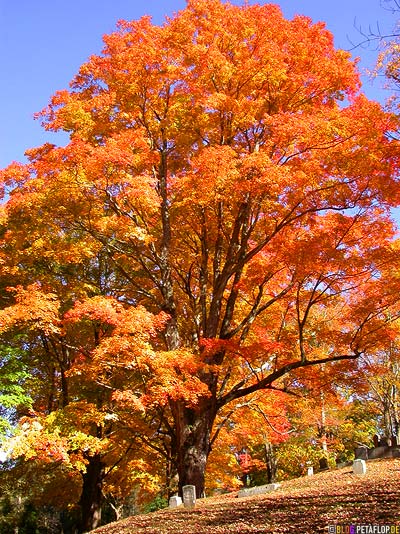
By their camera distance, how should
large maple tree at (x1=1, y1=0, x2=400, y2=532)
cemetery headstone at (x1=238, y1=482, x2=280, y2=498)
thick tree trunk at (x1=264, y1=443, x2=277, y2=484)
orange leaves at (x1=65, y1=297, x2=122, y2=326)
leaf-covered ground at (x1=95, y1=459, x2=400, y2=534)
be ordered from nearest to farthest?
leaf-covered ground at (x1=95, y1=459, x2=400, y2=534)
orange leaves at (x1=65, y1=297, x2=122, y2=326)
large maple tree at (x1=1, y1=0, x2=400, y2=532)
cemetery headstone at (x1=238, y1=482, x2=280, y2=498)
thick tree trunk at (x1=264, y1=443, x2=277, y2=484)

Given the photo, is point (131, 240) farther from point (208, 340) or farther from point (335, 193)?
point (335, 193)

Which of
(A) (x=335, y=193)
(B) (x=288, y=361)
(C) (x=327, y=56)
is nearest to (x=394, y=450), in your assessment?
(B) (x=288, y=361)

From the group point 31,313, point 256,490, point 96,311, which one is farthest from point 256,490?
point 31,313

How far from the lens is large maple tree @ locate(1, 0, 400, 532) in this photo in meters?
11.0

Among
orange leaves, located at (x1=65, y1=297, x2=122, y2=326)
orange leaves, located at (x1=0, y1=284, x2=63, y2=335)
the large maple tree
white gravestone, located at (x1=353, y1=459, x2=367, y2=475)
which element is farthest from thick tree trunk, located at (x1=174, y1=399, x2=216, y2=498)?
orange leaves, located at (x1=0, y1=284, x2=63, y2=335)

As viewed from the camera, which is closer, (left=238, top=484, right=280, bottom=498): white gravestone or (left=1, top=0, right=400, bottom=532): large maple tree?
(left=1, top=0, right=400, bottom=532): large maple tree

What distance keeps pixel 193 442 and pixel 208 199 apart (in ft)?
19.2

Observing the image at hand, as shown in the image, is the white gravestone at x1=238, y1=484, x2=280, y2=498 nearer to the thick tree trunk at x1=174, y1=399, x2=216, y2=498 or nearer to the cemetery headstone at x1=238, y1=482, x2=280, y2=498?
the cemetery headstone at x1=238, y1=482, x2=280, y2=498

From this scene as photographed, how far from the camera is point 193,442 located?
1159cm

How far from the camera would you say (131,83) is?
1282 centimetres

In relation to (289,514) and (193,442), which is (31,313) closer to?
(193,442)

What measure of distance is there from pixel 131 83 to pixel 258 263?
5889 millimetres

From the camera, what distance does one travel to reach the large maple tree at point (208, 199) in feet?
36.2

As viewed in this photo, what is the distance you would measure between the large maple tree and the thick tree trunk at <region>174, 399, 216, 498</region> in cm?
4
